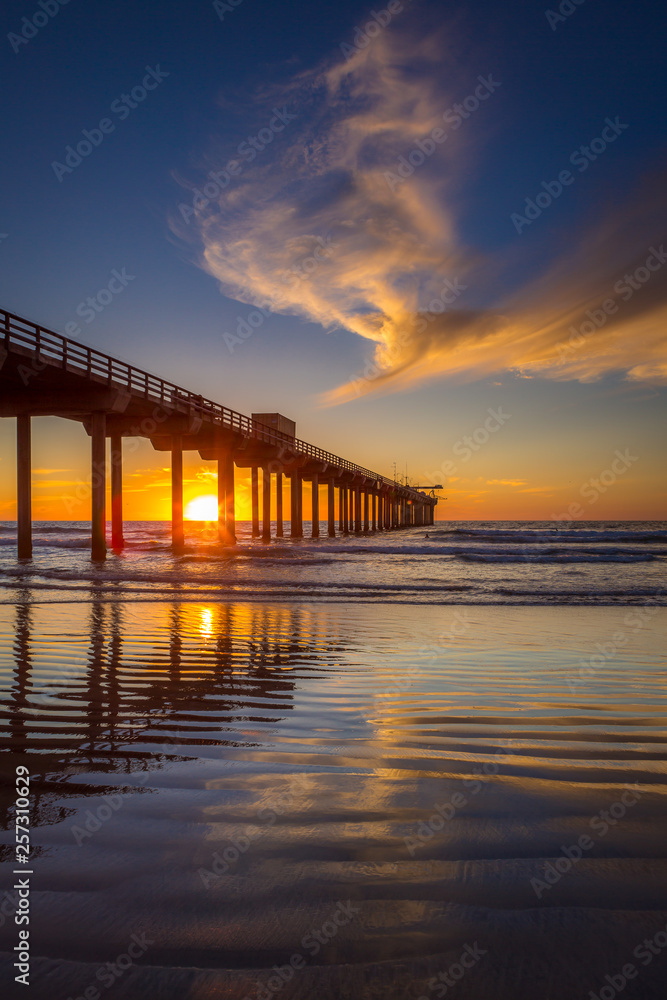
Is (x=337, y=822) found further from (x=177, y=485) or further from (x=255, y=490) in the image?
(x=255, y=490)

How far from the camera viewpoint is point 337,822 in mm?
2160

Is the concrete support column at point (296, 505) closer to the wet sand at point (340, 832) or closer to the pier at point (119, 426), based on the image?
the pier at point (119, 426)

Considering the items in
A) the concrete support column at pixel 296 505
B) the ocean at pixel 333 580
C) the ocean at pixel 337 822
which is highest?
the concrete support column at pixel 296 505

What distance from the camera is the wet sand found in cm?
144

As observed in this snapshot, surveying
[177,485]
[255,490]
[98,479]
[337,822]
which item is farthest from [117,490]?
[337,822]

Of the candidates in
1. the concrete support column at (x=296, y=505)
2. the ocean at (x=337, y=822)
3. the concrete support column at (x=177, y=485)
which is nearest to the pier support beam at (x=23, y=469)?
the concrete support column at (x=177, y=485)

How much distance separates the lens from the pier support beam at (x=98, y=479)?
65.5ft

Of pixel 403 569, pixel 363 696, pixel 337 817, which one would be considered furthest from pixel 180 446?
pixel 337 817

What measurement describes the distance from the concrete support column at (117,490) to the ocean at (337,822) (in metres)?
21.9

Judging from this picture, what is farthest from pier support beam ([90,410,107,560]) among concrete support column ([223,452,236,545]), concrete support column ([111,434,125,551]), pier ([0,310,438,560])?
concrete support column ([223,452,236,545])

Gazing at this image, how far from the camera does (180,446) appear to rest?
2623 centimetres

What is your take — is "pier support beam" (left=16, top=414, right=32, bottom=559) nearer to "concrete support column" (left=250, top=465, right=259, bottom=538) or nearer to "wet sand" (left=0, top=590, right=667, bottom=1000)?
"wet sand" (left=0, top=590, right=667, bottom=1000)

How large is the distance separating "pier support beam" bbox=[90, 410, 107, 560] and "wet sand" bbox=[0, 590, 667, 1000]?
1638 centimetres

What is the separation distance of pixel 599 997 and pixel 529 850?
1.97ft
